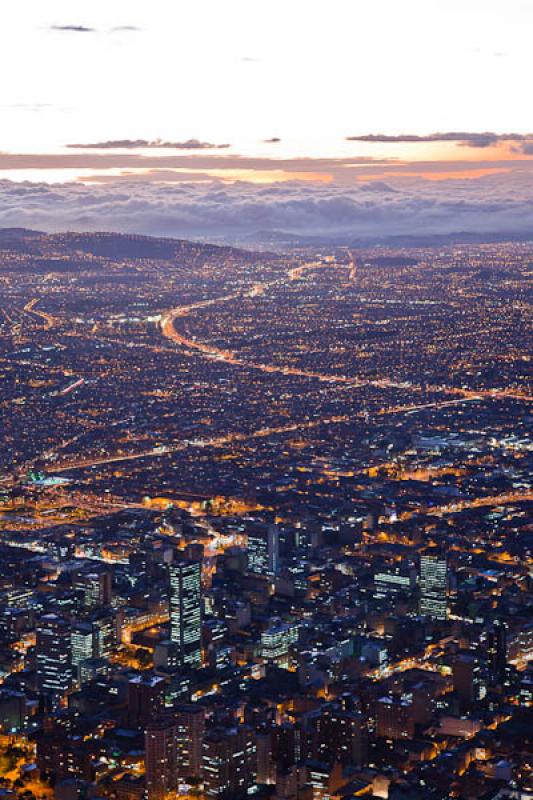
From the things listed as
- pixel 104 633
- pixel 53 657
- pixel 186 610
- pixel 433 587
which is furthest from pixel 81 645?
pixel 433 587

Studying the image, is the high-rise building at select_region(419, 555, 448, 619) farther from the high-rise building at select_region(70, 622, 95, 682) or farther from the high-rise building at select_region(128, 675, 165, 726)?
the high-rise building at select_region(128, 675, 165, 726)

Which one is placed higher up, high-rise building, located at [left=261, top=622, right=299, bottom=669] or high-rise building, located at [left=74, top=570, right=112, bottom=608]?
high-rise building, located at [left=74, top=570, right=112, bottom=608]

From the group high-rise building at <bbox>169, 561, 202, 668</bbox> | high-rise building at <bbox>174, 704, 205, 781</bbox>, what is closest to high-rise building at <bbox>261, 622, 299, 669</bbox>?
high-rise building at <bbox>169, 561, 202, 668</bbox>

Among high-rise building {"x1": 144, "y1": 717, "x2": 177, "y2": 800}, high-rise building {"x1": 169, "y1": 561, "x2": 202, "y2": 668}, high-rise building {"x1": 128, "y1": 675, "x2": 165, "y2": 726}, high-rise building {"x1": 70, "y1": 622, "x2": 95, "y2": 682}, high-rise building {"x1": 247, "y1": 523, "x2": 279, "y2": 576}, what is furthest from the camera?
high-rise building {"x1": 247, "y1": 523, "x2": 279, "y2": 576}

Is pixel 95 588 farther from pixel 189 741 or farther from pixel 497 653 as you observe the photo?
pixel 189 741

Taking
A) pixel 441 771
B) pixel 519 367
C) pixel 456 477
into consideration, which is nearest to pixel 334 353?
pixel 519 367

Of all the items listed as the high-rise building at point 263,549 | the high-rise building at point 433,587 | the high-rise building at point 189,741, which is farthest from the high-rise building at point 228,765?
the high-rise building at point 263,549
